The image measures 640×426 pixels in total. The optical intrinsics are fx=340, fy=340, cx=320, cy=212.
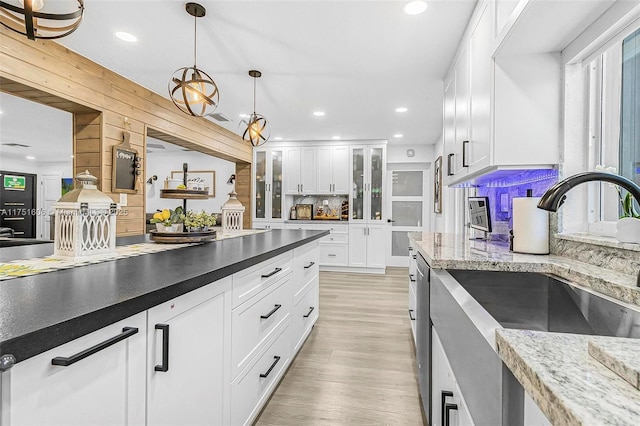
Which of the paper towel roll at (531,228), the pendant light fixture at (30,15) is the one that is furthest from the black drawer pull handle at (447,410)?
the pendant light fixture at (30,15)

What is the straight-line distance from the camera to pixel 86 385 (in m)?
0.74

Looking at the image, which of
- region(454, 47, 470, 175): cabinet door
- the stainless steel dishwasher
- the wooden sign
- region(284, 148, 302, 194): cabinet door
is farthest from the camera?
region(284, 148, 302, 194): cabinet door

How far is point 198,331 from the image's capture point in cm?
118

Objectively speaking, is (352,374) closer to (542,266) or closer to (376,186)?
(542,266)

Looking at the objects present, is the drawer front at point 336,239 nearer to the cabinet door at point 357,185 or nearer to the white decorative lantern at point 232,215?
the cabinet door at point 357,185

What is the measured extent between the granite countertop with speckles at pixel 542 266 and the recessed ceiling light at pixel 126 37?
2.71m

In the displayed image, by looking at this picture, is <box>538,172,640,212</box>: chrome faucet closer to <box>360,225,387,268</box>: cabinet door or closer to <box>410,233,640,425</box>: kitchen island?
<box>410,233,640,425</box>: kitchen island

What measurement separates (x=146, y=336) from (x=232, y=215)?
7.34 feet

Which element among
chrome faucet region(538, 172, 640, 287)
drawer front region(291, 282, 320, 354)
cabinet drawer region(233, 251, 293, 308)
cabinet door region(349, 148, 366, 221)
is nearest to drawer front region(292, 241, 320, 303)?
drawer front region(291, 282, 320, 354)

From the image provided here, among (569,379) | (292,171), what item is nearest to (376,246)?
(292,171)

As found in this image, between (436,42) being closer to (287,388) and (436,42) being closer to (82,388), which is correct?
(287,388)

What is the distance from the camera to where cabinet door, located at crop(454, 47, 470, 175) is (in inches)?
92.5

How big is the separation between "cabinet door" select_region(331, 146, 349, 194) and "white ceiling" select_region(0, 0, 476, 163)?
202 cm

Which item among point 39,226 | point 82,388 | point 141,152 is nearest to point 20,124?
point 141,152
